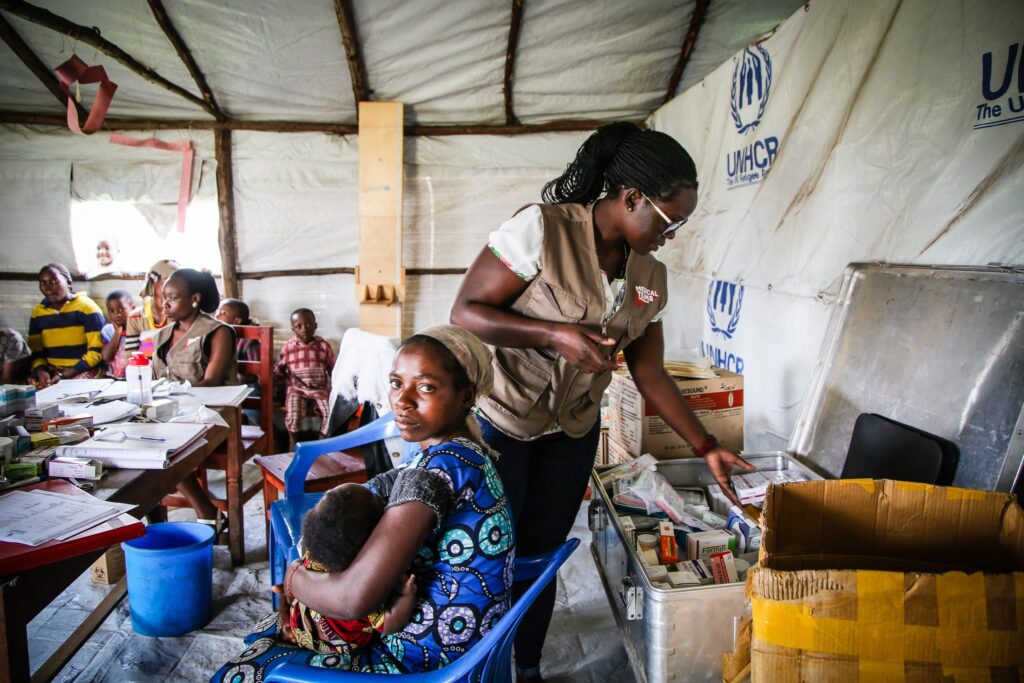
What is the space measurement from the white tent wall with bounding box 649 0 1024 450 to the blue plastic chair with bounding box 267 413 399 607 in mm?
1956

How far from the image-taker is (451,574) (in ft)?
4.01

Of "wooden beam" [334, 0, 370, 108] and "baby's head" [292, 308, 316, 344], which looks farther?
"baby's head" [292, 308, 316, 344]

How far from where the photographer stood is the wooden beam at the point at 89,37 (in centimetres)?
328

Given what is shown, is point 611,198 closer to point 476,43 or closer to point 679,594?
point 679,594

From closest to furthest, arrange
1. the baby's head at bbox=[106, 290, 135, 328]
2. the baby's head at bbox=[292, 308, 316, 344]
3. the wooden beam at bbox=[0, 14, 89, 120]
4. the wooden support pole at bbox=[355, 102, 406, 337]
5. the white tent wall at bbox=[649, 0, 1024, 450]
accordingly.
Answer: the white tent wall at bbox=[649, 0, 1024, 450]
the wooden beam at bbox=[0, 14, 89, 120]
the baby's head at bbox=[292, 308, 316, 344]
the baby's head at bbox=[106, 290, 135, 328]
the wooden support pole at bbox=[355, 102, 406, 337]

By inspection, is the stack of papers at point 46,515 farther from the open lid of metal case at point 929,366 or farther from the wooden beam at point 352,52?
the wooden beam at point 352,52

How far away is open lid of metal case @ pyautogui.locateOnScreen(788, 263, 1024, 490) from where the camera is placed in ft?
5.85

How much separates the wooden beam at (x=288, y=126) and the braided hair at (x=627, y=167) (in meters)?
3.84

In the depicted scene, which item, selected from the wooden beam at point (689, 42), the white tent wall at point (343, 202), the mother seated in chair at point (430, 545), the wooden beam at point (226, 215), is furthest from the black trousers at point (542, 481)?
the wooden beam at point (226, 215)

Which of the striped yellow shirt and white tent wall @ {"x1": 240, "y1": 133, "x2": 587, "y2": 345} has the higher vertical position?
white tent wall @ {"x1": 240, "y1": 133, "x2": 587, "y2": 345}

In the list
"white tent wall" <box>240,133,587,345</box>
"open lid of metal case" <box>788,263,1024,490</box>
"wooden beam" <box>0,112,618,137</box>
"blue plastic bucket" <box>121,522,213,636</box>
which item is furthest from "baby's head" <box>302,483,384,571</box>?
"wooden beam" <box>0,112,618,137</box>

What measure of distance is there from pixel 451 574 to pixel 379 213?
4.41m

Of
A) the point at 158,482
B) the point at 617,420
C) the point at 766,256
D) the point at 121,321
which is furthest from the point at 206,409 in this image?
the point at 121,321

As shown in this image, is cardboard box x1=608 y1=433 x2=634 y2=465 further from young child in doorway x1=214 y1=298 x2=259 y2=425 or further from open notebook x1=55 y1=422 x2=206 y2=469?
young child in doorway x1=214 y1=298 x2=259 y2=425
